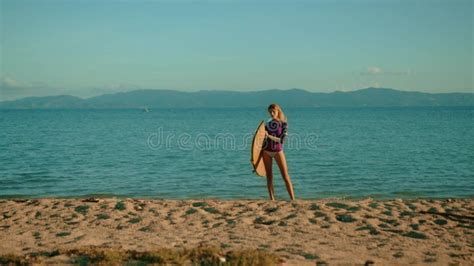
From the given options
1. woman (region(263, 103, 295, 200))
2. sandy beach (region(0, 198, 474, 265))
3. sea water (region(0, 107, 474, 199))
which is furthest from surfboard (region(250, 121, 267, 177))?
sea water (region(0, 107, 474, 199))

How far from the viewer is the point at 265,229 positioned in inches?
340

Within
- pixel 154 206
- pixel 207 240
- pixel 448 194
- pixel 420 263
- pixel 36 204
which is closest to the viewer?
pixel 420 263

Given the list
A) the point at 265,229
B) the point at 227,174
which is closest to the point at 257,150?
the point at 265,229

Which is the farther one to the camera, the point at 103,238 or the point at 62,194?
the point at 62,194

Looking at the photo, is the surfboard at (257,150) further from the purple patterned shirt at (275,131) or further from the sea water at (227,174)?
the sea water at (227,174)

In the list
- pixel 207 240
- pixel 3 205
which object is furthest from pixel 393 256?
pixel 3 205

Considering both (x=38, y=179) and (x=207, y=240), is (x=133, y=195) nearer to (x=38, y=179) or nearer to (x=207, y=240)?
(x=38, y=179)

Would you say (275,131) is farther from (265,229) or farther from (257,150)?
(265,229)

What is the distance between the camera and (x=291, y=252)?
7.20 meters

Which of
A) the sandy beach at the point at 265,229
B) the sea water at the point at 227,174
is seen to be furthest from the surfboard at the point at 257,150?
the sea water at the point at 227,174

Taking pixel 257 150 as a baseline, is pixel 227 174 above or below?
below

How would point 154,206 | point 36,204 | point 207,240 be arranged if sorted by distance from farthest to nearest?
point 36,204 < point 154,206 < point 207,240

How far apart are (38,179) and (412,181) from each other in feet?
44.5

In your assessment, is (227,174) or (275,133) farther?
(227,174)
